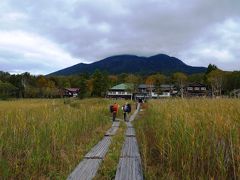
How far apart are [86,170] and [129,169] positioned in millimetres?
682

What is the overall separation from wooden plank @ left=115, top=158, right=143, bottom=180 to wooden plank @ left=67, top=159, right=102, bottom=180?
15.3 inches

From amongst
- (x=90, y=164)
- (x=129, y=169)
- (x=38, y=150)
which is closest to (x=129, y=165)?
(x=129, y=169)

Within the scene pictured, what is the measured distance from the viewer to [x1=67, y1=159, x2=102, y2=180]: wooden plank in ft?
13.4

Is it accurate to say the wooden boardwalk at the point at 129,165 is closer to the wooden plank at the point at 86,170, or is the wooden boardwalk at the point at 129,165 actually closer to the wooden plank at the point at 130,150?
the wooden plank at the point at 130,150

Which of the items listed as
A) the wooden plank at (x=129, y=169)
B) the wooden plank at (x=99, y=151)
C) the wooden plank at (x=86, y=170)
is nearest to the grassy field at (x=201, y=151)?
the wooden plank at (x=129, y=169)

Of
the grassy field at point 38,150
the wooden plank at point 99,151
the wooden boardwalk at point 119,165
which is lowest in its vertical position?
the wooden plank at point 99,151

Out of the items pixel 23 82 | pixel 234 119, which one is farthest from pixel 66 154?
pixel 23 82

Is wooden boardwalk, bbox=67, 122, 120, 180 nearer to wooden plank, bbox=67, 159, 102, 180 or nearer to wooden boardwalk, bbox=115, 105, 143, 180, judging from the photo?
wooden plank, bbox=67, 159, 102, 180

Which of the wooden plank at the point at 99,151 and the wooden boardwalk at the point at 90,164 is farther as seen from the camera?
the wooden plank at the point at 99,151

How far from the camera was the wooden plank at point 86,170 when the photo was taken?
13.4 feet

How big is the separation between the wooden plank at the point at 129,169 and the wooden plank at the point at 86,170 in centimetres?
39

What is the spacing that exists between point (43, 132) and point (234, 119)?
3.46 m

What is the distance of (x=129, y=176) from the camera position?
4.09 metres

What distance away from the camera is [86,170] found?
4.47m
